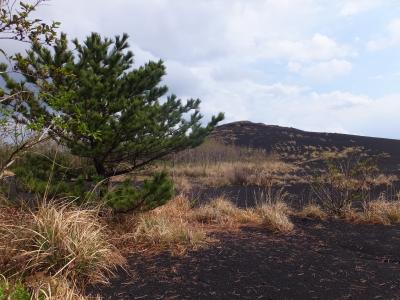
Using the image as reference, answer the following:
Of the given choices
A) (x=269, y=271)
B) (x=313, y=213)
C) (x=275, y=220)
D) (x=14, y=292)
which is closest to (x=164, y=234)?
(x=269, y=271)

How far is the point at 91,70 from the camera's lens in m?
6.32

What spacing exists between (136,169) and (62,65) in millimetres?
2055

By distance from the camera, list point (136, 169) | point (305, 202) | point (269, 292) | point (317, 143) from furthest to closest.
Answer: point (317, 143) < point (305, 202) < point (136, 169) < point (269, 292)

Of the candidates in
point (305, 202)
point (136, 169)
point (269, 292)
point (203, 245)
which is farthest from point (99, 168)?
point (305, 202)

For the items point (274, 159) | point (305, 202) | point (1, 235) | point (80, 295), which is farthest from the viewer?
point (274, 159)

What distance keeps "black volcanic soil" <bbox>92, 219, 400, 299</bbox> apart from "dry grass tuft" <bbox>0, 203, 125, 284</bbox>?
260 millimetres

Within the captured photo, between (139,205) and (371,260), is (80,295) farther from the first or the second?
(371,260)

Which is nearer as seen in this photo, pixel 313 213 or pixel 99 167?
pixel 99 167

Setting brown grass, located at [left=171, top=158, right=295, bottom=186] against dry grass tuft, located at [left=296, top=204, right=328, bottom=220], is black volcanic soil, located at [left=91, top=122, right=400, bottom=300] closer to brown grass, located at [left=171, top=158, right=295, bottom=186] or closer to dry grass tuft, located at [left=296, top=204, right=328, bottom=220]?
dry grass tuft, located at [left=296, top=204, right=328, bottom=220]

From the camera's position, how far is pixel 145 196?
6340mm

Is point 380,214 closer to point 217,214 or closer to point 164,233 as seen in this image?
point 217,214

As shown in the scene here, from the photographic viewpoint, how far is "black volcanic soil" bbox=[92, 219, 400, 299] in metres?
4.51

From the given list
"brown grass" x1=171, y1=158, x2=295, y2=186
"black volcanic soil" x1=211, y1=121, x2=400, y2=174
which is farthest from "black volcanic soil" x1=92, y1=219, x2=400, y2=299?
"black volcanic soil" x1=211, y1=121, x2=400, y2=174

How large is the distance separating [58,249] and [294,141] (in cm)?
3574
